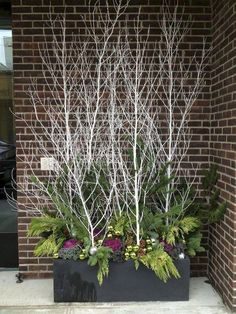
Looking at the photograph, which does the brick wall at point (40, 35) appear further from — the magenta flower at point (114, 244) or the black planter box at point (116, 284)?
the magenta flower at point (114, 244)

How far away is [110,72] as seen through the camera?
4.01 meters

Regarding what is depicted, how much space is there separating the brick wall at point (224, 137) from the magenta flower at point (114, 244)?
97 cm

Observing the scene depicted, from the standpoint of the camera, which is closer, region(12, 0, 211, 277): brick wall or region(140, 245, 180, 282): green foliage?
region(140, 245, 180, 282): green foliage

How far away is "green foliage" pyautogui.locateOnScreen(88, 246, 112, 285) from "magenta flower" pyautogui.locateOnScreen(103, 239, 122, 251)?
77mm

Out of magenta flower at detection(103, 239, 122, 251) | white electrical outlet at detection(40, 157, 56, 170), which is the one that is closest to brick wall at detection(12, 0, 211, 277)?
white electrical outlet at detection(40, 157, 56, 170)

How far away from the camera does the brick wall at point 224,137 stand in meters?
3.57

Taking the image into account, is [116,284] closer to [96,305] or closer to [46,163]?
[96,305]

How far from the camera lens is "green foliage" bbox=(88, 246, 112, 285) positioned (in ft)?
11.8

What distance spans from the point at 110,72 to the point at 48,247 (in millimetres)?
1761

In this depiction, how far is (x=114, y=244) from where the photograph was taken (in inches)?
147

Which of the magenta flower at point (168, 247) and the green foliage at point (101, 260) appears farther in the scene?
the magenta flower at point (168, 247)

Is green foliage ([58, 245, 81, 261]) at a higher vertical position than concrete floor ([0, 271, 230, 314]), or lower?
higher

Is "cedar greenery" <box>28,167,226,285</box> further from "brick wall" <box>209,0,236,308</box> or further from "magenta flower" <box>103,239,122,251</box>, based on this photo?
"brick wall" <box>209,0,236,308</box>

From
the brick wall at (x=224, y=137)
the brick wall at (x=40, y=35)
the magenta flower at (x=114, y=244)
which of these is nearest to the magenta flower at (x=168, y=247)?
the magenta flower at (x=114, y=244)
